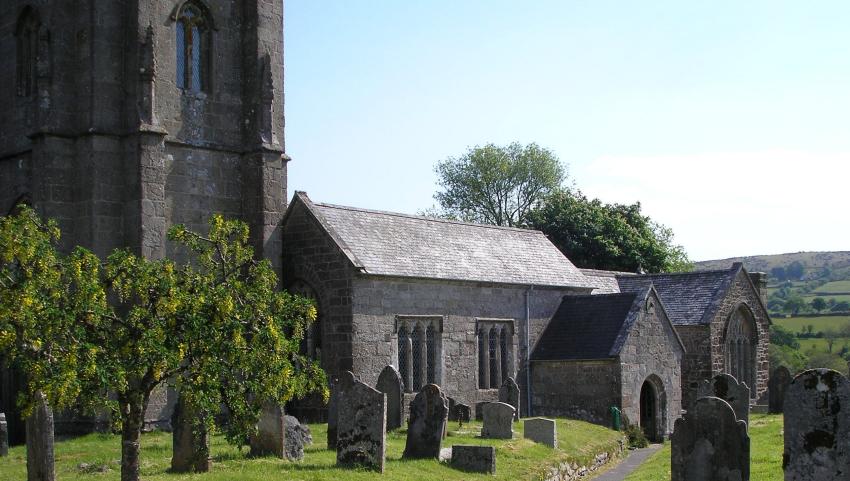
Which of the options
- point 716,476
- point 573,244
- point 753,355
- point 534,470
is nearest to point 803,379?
point 716,476

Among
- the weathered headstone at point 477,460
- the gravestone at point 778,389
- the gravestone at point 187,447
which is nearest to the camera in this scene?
the gravestone at point 187,447

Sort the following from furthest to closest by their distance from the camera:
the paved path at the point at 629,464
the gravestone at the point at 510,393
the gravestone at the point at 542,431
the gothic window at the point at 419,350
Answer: the gothic window at the point at 419,350
the gravestone at the point at 510,393
the gravestone at the point at 542,431
the paved path at the point at 629,464

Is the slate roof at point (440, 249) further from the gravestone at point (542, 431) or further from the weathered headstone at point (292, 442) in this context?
the weathered headstone at point (292, 442)

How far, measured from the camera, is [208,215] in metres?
30.6

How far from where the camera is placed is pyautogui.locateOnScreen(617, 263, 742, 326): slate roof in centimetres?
4189

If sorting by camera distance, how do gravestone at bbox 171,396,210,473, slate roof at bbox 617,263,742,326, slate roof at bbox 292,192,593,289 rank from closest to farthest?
1. gravestone at bbox 171,396,210,473
2. slate roof at bbox 292,192,593,289
3. slate roof at bbox 617,263,742,326

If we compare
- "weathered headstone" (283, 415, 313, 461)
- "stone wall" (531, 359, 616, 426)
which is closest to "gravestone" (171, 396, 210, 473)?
"weathered headstone" (283, 415, 313, 461)

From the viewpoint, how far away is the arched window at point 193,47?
1200 inches

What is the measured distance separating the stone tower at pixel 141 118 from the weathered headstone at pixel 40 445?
387 inches

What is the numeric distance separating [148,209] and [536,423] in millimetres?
11655

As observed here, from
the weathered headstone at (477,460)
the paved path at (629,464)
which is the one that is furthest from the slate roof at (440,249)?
the weathered headstone at (477,460)

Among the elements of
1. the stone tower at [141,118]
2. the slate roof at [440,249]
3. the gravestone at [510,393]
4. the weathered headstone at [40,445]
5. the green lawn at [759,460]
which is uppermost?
the stone tower at [141,118]

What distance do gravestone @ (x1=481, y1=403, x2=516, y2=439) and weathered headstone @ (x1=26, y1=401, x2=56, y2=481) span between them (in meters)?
11.5

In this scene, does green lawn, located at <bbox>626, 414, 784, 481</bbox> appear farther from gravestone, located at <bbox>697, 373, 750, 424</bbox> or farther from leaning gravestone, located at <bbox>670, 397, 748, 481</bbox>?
leaning gravestone, located at <bbox>670, 397, 748, 481</bbox>
